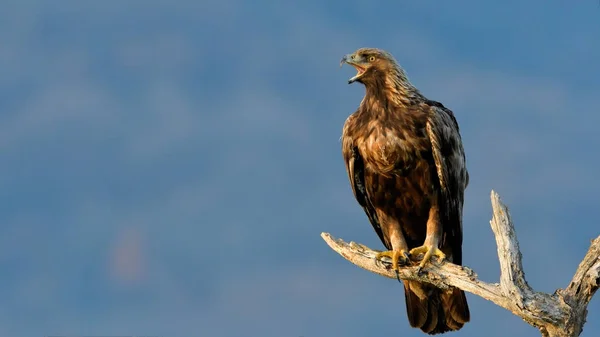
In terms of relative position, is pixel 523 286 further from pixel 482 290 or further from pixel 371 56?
pixel 371 56

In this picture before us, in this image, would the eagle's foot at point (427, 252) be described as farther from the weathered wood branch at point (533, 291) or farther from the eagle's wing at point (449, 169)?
the weathered wood branch at point (533, 291)

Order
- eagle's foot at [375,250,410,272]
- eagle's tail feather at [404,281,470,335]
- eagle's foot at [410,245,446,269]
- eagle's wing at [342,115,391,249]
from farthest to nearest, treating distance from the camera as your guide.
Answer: eagle's tail feather at [404,281,470,335] < eagle's wing at [342,115,391,249] < eagle's foot at [375,250,410,272] < eagle's foot at [410,245,446,269]

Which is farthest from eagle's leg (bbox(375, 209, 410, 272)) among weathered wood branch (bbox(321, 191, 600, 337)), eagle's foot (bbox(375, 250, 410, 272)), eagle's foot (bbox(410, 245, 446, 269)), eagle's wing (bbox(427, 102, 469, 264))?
weathered wood branch (bbox(321, 191, 600, 337))

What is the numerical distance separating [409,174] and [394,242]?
105 centimetres

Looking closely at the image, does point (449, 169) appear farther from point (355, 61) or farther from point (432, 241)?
point (355, 61)

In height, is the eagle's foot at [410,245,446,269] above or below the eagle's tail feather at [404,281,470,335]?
above

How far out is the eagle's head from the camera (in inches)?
561

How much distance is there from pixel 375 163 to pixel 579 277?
331cm

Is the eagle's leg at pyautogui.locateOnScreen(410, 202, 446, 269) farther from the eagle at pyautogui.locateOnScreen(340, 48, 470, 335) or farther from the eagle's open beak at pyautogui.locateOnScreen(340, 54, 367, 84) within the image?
the eagle's open beak at pyautogui.locateOnScreen(340, 54, 367, 84)

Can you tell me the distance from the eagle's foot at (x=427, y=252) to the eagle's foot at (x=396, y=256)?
0.11 m

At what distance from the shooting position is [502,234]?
1206 centimetres

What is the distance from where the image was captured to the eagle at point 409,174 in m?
13.6

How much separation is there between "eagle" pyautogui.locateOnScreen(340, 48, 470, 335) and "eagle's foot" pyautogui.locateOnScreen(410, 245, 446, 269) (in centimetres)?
1

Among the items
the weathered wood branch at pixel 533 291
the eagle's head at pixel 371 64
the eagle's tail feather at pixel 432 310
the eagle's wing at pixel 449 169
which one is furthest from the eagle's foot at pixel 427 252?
the eagle's head at pixel 371 64
